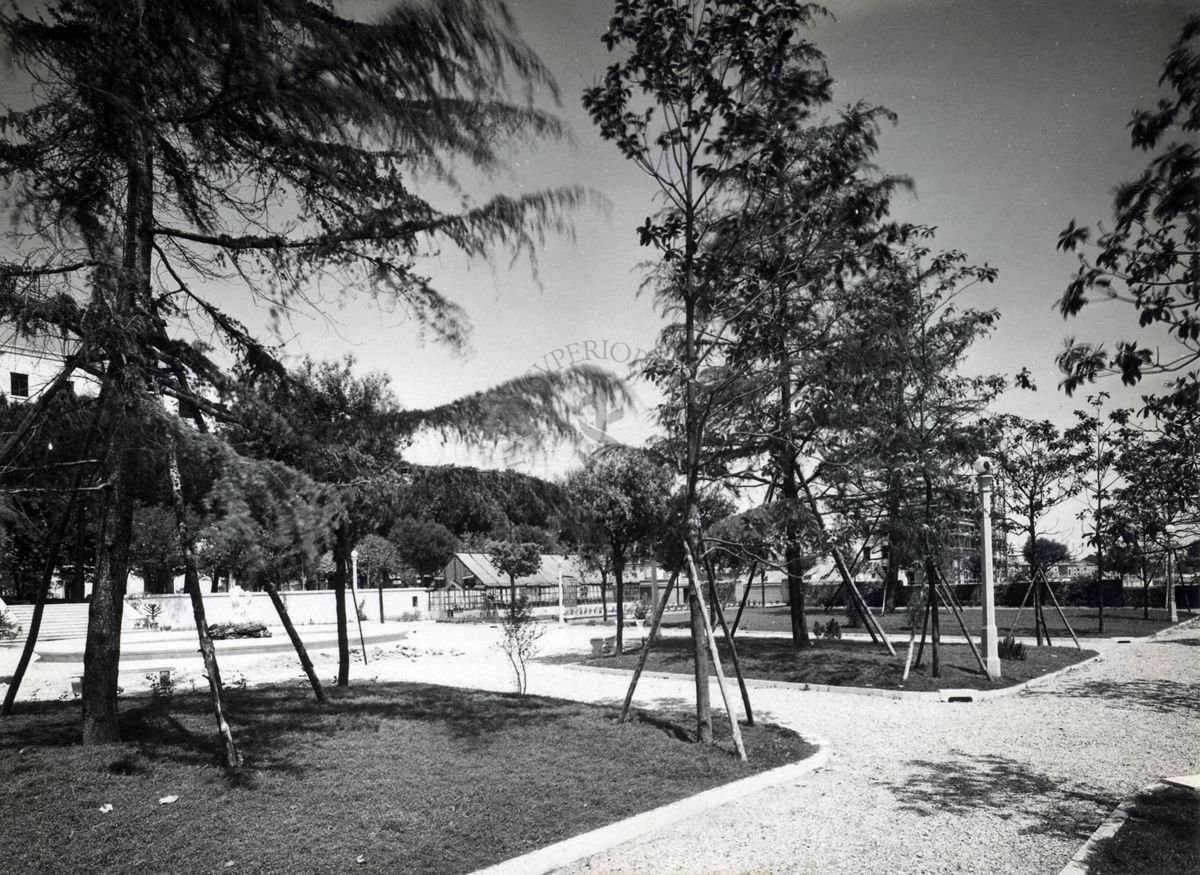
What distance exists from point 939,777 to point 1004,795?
2.29 ft

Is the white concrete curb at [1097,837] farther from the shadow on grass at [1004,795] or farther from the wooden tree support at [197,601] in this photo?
the wooden tree support at [197,601]

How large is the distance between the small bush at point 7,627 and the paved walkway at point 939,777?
14.0 meters

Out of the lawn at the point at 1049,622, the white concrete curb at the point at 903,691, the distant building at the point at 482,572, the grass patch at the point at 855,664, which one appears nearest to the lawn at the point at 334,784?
the white concrete curb at the point at 903,691

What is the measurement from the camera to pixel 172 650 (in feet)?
61.3

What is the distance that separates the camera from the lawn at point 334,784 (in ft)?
15.8

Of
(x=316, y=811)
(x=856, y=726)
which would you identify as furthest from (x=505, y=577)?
(x=316, y=811)

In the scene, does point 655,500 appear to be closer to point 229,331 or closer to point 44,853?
point 229,331

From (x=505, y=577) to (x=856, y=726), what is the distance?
4752 centimetres

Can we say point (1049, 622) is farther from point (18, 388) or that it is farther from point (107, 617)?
point (18, 388)

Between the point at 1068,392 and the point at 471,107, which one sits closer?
the point at 1068,392

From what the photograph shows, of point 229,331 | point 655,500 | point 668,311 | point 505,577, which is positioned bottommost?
point 505,577

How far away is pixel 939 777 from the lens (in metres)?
7.33

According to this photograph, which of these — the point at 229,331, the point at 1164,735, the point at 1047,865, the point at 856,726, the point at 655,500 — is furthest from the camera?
the point at 655,500

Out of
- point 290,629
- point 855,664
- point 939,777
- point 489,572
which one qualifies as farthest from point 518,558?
point 939,777
